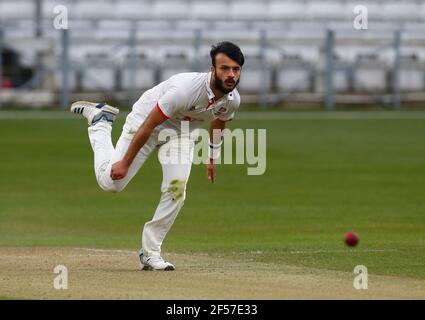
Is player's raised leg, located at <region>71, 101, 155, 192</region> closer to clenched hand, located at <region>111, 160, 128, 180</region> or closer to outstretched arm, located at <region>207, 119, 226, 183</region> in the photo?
clenched hand, located at <region>111, 160, 128, 180</region>

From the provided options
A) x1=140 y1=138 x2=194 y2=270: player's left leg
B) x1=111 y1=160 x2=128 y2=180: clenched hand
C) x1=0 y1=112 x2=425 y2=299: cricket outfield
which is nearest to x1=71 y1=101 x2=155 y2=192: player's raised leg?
x1=140 y1=138 x2=194 y2=270: player's left leg

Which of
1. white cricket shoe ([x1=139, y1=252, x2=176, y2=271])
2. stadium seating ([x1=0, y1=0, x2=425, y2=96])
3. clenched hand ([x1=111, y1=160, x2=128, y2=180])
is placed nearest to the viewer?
clenched hand ([x1=111, y1=160, x2=128, y2=180])

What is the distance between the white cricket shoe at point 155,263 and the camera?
1191 centimetres

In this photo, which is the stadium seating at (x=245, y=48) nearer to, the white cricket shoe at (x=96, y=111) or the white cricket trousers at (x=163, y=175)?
the white cricket shoe at (x=96, y=111)

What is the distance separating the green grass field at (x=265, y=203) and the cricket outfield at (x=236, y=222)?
0.03m

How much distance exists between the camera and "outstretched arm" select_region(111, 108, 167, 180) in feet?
37.0

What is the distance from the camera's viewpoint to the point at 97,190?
68.9 ft

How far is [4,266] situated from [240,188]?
932 centimetres

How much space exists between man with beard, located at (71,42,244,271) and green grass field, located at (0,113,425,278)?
1659 millimetres

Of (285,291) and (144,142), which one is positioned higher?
(144,142)

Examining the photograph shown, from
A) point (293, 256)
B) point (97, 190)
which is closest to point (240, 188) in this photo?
point (97, 190)

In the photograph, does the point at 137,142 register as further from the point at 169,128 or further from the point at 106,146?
the point at 106,146

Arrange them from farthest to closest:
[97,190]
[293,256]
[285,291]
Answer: [97,190]
[293,256]
[285,291]

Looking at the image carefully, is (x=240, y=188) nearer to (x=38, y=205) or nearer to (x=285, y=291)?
(x=38, y=205)
